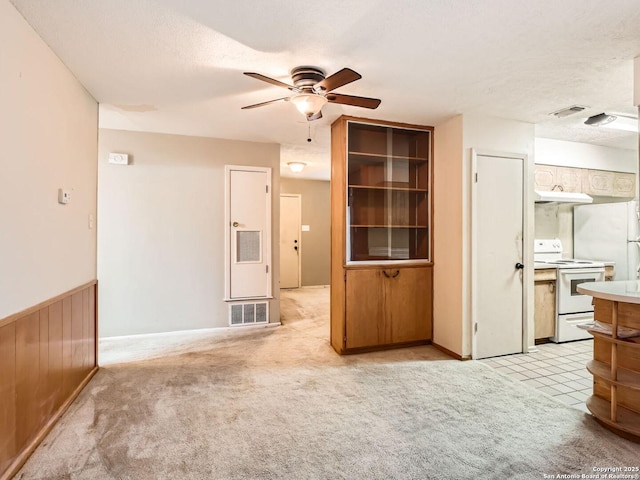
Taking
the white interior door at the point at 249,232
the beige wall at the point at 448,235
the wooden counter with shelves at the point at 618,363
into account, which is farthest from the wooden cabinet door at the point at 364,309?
the wooden counter with shelves at the point at 618,363

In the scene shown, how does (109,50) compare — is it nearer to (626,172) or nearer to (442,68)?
(442,68)

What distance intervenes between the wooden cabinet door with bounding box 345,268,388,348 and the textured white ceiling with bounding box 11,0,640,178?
1665mm

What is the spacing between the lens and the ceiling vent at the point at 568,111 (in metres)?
3.06

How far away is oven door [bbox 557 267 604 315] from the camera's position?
12.1 feet

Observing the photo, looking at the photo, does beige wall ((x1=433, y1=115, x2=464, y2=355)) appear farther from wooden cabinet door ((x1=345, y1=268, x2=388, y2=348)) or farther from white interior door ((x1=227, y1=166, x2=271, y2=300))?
white interior door ((x1=227, y1=166, x2=271, y2=300))

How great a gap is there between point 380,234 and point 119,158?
10.1ft

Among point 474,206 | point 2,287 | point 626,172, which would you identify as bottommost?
point 2,287

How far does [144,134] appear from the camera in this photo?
3852 mm

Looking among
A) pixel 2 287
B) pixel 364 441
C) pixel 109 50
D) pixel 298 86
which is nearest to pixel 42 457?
pixel 2 287

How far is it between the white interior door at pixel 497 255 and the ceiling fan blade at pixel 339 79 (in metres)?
1.84

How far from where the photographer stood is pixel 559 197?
3902 mm

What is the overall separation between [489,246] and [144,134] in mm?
4011
